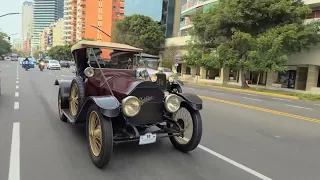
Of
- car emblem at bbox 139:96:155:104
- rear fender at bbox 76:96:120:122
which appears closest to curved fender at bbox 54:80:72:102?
rear fender at bbox 76:96:120:122

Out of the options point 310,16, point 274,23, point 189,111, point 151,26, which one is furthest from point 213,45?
point 189,111

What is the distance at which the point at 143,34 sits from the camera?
53969mm

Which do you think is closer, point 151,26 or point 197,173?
point 197,173

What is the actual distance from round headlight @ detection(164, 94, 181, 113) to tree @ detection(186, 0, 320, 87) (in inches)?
844

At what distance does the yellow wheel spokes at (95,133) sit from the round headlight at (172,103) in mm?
1207

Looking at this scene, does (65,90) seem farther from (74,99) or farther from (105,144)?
(105,144)

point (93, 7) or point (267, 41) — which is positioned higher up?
point (93, 7)

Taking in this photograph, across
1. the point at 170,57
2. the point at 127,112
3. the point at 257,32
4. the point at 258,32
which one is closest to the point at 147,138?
the point at 127,112

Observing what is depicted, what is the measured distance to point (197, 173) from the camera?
460cm

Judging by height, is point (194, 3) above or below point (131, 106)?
above

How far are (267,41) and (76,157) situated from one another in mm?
22863

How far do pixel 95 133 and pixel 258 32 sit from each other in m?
26.7

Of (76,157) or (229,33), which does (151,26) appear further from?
(76,157)

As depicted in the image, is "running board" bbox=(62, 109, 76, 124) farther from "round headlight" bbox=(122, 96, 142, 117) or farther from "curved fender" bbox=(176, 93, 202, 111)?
"curved fender" bbox=(176, 93, 202, 111)
